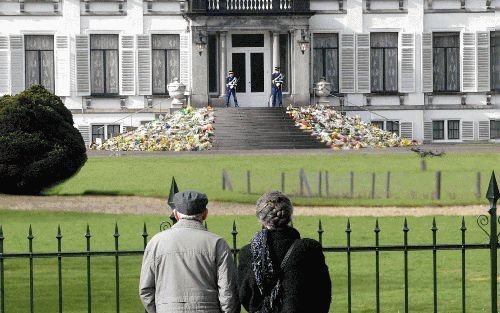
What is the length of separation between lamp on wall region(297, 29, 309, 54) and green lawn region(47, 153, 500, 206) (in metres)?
13.7

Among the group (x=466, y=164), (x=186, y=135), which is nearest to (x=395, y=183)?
(x=466, y=164)

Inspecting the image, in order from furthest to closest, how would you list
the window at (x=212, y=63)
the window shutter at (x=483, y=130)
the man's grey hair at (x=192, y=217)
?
the window shutter at (x=483, y=130), the window at (x=212, y=63), the man's grey hair at (x=192, y=217)

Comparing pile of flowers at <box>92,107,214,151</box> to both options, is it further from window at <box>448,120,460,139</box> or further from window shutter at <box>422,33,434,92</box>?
window at <box>448,120,460,139</box>

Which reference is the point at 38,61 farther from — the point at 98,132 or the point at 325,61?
the point at 325,61

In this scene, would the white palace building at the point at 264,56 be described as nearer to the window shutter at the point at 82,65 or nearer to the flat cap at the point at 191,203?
the window shutter at the point at 82,65

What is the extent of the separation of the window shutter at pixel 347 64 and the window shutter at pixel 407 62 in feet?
6.98

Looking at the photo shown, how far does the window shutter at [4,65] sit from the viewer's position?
60.4 m

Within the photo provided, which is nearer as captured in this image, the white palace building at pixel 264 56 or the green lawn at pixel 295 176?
the green lawn at pixel 295 176

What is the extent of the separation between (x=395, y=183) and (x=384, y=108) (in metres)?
24.3

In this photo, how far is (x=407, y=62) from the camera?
61.8m

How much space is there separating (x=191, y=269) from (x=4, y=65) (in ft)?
164

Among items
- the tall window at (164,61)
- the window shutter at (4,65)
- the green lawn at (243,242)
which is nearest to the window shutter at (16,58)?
the window shutter at (4,65)

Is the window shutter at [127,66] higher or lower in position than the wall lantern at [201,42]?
lower

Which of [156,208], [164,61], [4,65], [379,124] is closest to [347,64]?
[379,124]
